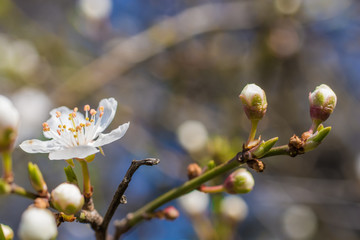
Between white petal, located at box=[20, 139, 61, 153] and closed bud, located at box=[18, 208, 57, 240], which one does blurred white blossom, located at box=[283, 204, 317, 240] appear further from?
closed bud, located at box=[18, 208, 57, 240]

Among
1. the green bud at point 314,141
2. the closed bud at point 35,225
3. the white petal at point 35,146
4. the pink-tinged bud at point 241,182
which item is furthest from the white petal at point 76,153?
the green bud at point 314,141

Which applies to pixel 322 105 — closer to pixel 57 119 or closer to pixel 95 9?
pixel 57 119

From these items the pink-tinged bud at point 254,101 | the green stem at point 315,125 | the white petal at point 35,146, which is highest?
the white petal at point 35,146

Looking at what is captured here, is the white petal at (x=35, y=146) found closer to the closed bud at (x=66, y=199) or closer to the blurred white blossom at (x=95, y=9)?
the closed bud at (x=66, y=199)

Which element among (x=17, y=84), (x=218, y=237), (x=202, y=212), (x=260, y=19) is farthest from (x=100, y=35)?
(x=218, y=237)

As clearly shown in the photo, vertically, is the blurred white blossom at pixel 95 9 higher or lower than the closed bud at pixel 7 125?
higher

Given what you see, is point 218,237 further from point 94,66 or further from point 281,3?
point 281,3

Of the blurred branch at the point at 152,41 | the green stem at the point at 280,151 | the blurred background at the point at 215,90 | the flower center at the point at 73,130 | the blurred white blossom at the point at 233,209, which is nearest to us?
the green stem at the point at 280,151
